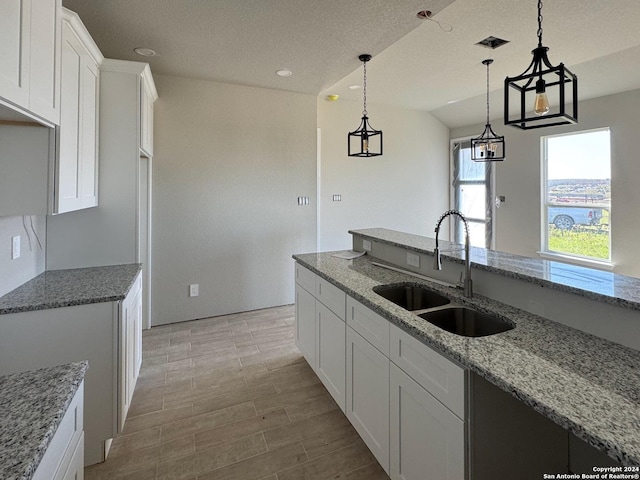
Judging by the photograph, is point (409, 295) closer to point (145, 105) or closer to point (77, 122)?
point (77, 122)

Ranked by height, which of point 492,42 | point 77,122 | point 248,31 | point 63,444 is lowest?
point 63,444

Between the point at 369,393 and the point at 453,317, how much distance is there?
1.88 feet

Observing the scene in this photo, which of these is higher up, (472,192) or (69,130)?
(472,192)

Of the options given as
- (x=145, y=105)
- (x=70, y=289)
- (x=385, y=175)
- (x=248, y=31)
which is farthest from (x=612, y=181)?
(x=70, y=289)

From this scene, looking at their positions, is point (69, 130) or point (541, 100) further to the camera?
point (69, 130)

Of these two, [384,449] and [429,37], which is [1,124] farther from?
[429,37]

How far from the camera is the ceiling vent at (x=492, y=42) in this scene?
3086 millimetres

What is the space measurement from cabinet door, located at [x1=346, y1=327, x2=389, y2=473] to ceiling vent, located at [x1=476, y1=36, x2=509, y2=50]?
9.79 ft

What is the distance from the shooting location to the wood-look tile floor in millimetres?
1753

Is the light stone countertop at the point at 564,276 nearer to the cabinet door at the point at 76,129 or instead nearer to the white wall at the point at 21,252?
the cabinet door at the point at 76,129

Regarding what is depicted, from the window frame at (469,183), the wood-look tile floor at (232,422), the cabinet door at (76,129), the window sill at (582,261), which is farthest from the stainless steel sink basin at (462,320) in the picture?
the window frame at (469,183)

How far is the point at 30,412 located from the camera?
841 millimetres

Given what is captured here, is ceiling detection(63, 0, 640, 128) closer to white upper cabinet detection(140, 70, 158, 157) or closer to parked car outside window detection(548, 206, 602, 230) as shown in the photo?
white upper cabinet detection(140, 70, 158, 157)

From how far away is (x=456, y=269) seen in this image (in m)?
1.97
